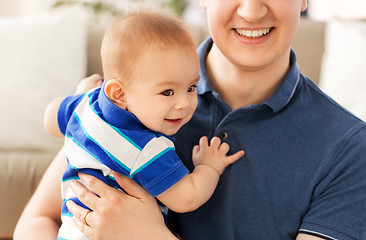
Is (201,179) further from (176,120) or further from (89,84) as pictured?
(89,84)

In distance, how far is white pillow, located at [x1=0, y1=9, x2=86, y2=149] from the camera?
87.3 inches

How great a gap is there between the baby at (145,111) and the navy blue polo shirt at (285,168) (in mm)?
173

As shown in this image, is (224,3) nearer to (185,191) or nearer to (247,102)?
(247,102)

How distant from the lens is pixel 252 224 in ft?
3.91

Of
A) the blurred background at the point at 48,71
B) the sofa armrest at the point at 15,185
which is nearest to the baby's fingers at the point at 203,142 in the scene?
the blurred background at the point at 48,71

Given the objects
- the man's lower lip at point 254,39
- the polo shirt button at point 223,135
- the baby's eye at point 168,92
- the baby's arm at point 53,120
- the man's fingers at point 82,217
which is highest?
the man's lower lip at point 254,39

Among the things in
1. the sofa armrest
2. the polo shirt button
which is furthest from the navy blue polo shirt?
the sofa armrest

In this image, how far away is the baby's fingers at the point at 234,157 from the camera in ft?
3.85

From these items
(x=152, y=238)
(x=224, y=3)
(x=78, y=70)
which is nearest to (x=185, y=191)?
(x=152, y=238)

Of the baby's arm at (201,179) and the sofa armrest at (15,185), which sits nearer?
the baby's arm at (201,179)

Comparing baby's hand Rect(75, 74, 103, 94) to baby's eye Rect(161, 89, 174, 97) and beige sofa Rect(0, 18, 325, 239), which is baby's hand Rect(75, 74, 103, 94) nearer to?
baby's eye Rect(161, 89, 174, 97)

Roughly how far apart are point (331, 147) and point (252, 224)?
0.97 ft

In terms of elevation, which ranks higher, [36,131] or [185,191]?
[185,191]

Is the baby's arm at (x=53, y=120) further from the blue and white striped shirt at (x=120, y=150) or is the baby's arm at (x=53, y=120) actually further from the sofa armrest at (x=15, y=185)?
the sofa armrest at (x=15, y=185)
